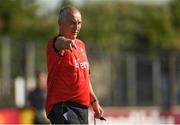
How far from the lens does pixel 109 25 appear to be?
1761 inches

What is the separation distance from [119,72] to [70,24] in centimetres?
2233

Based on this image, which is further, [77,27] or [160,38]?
[160,38]

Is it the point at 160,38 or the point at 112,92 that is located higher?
the point at 160,38

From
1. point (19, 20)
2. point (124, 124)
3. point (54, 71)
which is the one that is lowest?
point (124, 124)

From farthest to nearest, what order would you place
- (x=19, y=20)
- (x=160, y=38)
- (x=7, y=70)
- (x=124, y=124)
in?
(x=19, y=20)
(x=160, y=38)
(x=7, y=70)
(x=124, y=124)

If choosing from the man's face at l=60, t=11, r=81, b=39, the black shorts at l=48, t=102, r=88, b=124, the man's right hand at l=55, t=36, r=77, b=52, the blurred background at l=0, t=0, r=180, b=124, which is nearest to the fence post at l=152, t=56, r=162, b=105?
the blurred background at l=0, t=0, r=180, b=124

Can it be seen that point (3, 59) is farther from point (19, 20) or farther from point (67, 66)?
point (67, 66)

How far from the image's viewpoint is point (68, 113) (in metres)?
7.01

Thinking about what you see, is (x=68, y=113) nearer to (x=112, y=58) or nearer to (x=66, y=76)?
(x=66, y=76)

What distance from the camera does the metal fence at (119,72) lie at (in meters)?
27.7

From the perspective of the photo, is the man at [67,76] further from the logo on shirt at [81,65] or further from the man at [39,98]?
the man at [39,98]

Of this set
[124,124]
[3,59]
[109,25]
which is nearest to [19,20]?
[109,25]

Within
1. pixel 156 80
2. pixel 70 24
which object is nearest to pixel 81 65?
pixel 70 24

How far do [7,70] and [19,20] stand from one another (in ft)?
43.7
